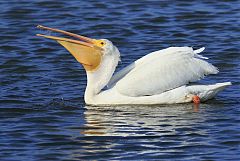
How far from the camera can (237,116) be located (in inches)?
380

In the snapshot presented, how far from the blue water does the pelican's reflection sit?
0.4 inches

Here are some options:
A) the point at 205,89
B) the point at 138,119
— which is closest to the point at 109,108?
the point at 138,119

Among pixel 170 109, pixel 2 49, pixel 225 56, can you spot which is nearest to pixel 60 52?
pixel 2 49

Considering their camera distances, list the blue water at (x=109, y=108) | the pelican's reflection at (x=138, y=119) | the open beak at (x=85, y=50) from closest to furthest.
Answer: the blue water at (x=109, y=108)
the pelican's reflection at (x=138, y=119)
the open beak at (x=85, y=50)

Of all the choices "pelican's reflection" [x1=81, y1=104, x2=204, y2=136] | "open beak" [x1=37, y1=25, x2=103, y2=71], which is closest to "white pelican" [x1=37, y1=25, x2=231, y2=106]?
"open beak" [x1=37, y1=25, x2=103, y2=71]

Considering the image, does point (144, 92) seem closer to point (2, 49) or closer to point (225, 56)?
point (225, 56)

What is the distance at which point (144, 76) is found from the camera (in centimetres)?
1025

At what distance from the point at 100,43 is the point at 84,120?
1146 millimetres

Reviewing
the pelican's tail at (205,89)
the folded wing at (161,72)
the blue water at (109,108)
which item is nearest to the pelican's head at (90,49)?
the folded wing at (161,72)

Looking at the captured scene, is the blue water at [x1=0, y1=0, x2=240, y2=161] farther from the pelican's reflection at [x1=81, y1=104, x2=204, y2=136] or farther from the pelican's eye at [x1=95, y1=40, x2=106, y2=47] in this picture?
the pelican's eye at [x1=95, y1=40, x2=106, y2=47]

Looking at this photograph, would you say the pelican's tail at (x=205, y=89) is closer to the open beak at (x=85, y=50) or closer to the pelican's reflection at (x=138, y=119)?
the pelican's reflection at (x=138, y=119)

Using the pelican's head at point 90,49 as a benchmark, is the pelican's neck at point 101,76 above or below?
below

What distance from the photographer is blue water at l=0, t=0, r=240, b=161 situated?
28.0ft

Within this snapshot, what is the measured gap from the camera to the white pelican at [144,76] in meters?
10.3
